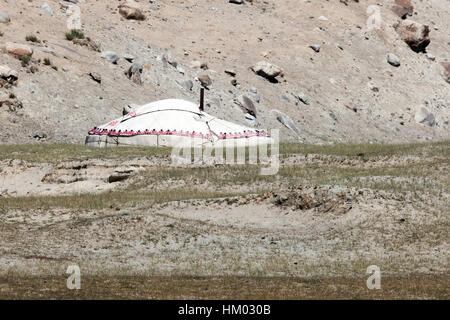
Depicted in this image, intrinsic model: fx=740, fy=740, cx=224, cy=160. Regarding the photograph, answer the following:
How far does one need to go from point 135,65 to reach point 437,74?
139 feet

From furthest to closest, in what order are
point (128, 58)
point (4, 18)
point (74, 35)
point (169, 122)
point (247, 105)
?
point (128, 58), point (247, 105), point (74, 35), point (4, 18), point (169, 122)

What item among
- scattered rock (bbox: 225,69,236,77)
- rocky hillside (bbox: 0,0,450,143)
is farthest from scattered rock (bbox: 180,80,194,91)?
scattered rock (bbox: 225,69,236,77)

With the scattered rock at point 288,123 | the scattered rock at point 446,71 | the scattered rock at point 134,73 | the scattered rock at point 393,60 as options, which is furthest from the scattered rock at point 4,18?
the scattered rock at point 446,71

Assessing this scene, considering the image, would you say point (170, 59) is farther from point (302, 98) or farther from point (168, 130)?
point (168, 130)

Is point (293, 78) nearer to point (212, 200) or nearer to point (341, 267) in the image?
point (212, 200)

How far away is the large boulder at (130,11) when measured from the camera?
78.0 meters

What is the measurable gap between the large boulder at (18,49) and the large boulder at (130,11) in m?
19.0

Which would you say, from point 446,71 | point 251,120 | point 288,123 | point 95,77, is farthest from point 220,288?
point 446,71

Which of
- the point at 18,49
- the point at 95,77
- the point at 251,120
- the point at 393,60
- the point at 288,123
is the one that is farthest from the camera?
the point at 393,60

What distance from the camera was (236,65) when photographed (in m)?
77.0

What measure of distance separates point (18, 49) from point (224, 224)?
3670 cm

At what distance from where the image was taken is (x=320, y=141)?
223ft

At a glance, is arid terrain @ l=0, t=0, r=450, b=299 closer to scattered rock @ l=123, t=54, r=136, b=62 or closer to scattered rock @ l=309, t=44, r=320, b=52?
scattered rock @ l=309, t=44, r=320, b=52
